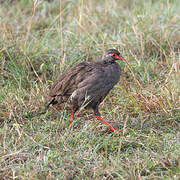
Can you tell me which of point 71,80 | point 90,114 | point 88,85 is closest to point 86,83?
point 88,85

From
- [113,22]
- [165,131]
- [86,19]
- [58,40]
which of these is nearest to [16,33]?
[58,40]

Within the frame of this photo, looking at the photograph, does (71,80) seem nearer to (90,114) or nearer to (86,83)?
(86,83)

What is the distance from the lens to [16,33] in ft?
20.2

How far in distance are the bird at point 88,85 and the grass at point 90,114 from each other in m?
0.21

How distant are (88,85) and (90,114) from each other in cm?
63

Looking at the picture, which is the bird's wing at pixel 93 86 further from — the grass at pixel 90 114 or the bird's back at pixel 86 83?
the grass at pixel 90 114

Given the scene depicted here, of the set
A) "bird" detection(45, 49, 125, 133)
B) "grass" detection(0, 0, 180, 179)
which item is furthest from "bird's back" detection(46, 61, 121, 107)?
"grass" detection(0, 0, 180, 179)

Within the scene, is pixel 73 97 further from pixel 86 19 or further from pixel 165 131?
pixel 86 19

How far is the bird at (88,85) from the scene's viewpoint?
4379 millimetres

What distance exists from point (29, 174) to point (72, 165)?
427 mm

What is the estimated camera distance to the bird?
172 inches

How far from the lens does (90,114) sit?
4891 mm

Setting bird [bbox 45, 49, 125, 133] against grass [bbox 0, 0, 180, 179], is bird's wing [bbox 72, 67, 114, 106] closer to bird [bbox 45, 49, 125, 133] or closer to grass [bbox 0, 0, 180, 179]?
bird [bbox 45, 49, 125, 133]

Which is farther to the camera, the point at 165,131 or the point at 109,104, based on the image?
the point at 109,104
